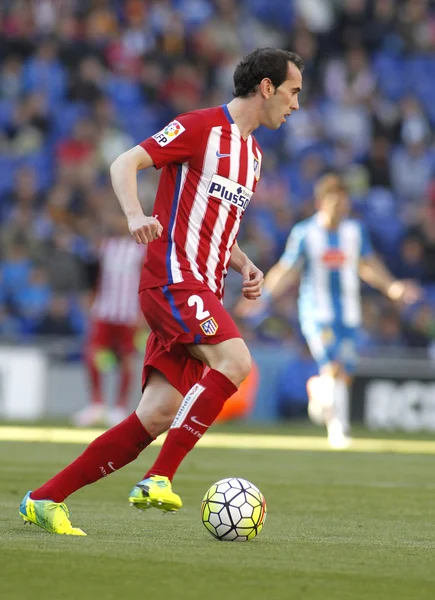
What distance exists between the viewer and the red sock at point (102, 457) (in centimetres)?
541

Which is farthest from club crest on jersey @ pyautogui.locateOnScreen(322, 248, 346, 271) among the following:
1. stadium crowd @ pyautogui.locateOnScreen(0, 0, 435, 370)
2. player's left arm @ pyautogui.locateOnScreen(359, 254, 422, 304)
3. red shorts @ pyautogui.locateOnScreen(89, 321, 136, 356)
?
stadium crowd @ pyautogui.locateOnScreen(0, 0, 435, 370)

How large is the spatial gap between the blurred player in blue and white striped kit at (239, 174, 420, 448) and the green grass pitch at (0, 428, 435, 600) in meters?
3.19

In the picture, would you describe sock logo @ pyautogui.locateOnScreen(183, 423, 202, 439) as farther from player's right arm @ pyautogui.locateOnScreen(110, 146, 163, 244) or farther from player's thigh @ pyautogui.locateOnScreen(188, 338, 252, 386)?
player's right arm @ pyautogui.locateOnScreen(110, 146, 163, 244)

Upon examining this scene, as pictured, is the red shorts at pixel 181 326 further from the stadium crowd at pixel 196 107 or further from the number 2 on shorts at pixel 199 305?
the stadium crowd at pixel 196 107

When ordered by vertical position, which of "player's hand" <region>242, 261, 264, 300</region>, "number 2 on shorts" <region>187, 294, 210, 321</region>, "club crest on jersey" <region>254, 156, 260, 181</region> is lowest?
"number 2 on shorts" <region>187, 294, 210, 321</region>

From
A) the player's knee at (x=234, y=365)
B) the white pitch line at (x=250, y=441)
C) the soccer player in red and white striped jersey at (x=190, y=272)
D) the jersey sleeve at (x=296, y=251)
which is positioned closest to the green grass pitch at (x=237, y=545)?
the soccer player in red and white striped jersey at (x=190, y=272)

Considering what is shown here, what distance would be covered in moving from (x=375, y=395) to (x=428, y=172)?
5.01 meters

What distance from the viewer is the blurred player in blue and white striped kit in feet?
40.2

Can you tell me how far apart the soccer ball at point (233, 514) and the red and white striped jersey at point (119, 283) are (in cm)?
928

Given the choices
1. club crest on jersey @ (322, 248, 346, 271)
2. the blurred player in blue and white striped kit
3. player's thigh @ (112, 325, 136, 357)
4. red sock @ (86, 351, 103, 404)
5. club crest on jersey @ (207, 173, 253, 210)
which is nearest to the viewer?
club crest on jersey @ (207, 173, 253, 210)

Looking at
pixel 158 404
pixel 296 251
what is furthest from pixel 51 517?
pixel 296 251

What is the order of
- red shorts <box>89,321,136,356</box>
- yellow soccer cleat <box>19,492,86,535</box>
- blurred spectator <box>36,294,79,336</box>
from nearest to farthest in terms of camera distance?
yellow soccer cleat <box>19,492,86,535</box>
red shorts <box>89,321,136,356</box>
blurred spectator <box>36,294,79,336</box>

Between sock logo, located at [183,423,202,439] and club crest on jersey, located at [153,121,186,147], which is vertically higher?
club crest on jersey, located at [153,121,186,147]

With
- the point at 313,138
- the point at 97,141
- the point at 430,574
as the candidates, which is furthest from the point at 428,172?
the point at 430,574
